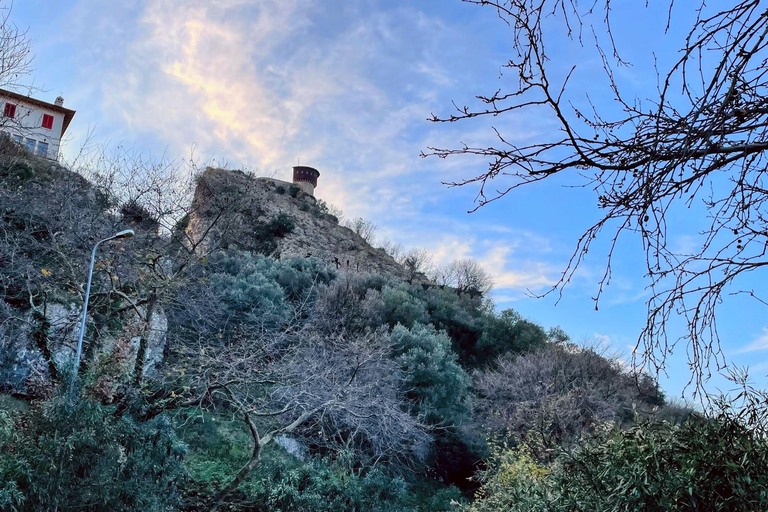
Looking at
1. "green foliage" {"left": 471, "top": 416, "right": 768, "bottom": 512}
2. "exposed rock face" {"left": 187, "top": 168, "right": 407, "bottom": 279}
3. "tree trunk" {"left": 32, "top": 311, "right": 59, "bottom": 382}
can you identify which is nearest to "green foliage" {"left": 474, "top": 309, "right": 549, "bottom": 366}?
"exposed rock face" {"left": 187, "top": 168, "right": 407, "bottom": 279}

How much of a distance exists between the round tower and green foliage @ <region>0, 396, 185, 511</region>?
4035 cm

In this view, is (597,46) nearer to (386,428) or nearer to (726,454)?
(726,454)

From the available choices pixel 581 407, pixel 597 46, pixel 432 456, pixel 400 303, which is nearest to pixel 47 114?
pixel 400 303

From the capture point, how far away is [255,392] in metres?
13.6

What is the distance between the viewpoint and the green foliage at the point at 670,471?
15.1 ft

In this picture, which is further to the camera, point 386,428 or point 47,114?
point 47,114

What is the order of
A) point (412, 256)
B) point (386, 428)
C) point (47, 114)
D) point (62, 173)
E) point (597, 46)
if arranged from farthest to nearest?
point (412, 256)
point (47, 114)
point (62, 173)
point (386, 428)
point (597, 46)

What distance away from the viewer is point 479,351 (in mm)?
23812

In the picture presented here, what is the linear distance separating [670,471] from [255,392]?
10560 millimetres

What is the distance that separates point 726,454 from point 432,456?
11818 mm

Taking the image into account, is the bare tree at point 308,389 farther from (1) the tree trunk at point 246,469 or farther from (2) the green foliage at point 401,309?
(2) the green foliage at point 401,309

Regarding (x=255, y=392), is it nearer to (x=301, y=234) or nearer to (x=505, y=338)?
(x=505, y=338)

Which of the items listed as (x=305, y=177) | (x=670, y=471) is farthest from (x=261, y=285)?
(x=305, y=177)

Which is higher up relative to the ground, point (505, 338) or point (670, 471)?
point (505, 338)
